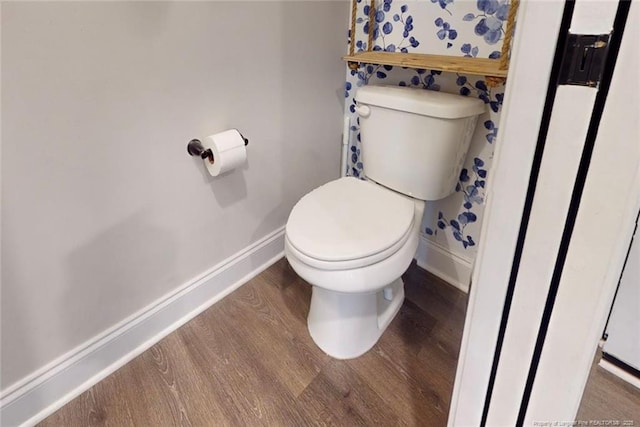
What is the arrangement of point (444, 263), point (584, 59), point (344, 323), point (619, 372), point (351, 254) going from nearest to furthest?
1. point (584, 59)
2. point (351, 254)
3. point (619, 372)
4. point (344, 323)
5. point (444, 263)

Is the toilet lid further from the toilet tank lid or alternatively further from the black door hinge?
the black door hinge


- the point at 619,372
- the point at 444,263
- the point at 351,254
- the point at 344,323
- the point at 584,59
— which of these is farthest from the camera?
the point at 444,263

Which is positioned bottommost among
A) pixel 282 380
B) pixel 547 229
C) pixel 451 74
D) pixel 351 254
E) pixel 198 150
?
pixel 282 380

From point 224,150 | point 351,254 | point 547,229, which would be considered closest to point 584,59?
point 547,229

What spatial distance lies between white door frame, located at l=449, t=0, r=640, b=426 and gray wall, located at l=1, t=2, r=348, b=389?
3.24 ft

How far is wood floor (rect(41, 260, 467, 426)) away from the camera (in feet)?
3.84

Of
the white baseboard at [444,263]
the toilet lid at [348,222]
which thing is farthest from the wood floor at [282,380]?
the toilet lid at [348,222]

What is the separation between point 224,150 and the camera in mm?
1245

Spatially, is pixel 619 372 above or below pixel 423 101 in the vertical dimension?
below

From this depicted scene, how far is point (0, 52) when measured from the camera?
0.84 m

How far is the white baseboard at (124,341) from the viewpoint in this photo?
1.12 m

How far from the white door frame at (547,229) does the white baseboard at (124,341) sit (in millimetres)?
1143

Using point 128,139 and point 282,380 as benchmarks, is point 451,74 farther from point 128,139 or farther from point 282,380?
point 282,380

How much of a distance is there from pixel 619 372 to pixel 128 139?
5.35 feet
